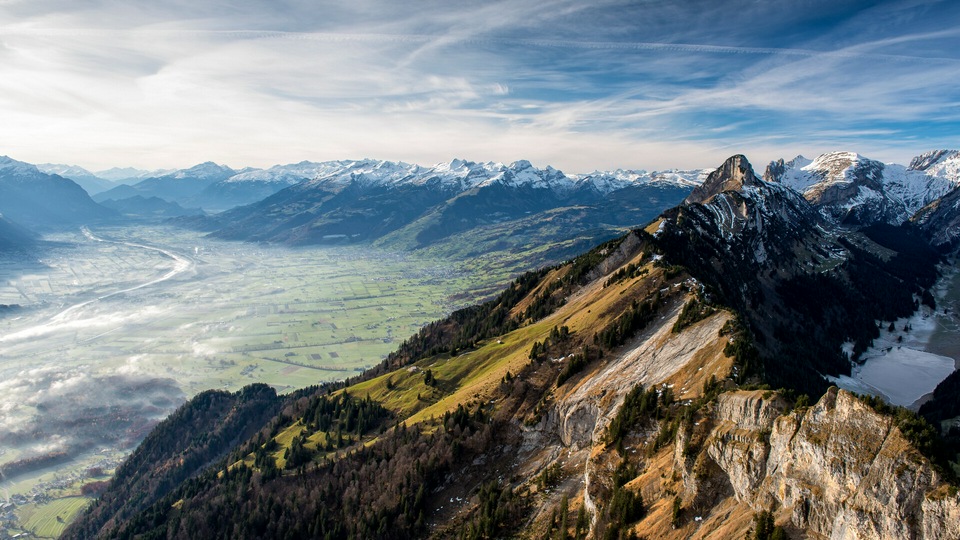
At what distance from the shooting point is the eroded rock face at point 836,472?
37.7 metres

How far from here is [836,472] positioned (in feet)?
142

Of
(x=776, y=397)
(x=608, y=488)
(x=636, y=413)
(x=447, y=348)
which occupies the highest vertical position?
(x=776, y=397)

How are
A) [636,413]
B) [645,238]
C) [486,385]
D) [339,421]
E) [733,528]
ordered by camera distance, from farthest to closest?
[645,238] → [339,421] → [486,385] → [636,413] → [733,528]

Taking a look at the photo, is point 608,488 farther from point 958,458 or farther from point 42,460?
point 42,460

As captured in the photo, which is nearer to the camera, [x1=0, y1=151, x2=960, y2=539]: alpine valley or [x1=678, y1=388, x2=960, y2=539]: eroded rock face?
[x1=678, y1=388, x2=960, y2=539]: eroded rock face

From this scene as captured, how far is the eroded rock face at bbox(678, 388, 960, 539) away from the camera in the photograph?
124ft

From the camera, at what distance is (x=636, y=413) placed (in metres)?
81.4

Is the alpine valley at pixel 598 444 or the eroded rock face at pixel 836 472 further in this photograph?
the alpine valley at pixel 598 444

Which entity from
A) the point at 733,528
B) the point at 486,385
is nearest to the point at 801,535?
the point at 733,528

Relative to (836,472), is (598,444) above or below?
below

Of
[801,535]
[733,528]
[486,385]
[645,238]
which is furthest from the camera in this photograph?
[645,238]

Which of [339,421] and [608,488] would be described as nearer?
[608,488]

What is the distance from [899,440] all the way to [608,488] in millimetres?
39393

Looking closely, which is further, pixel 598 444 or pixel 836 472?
pixel 598 444
